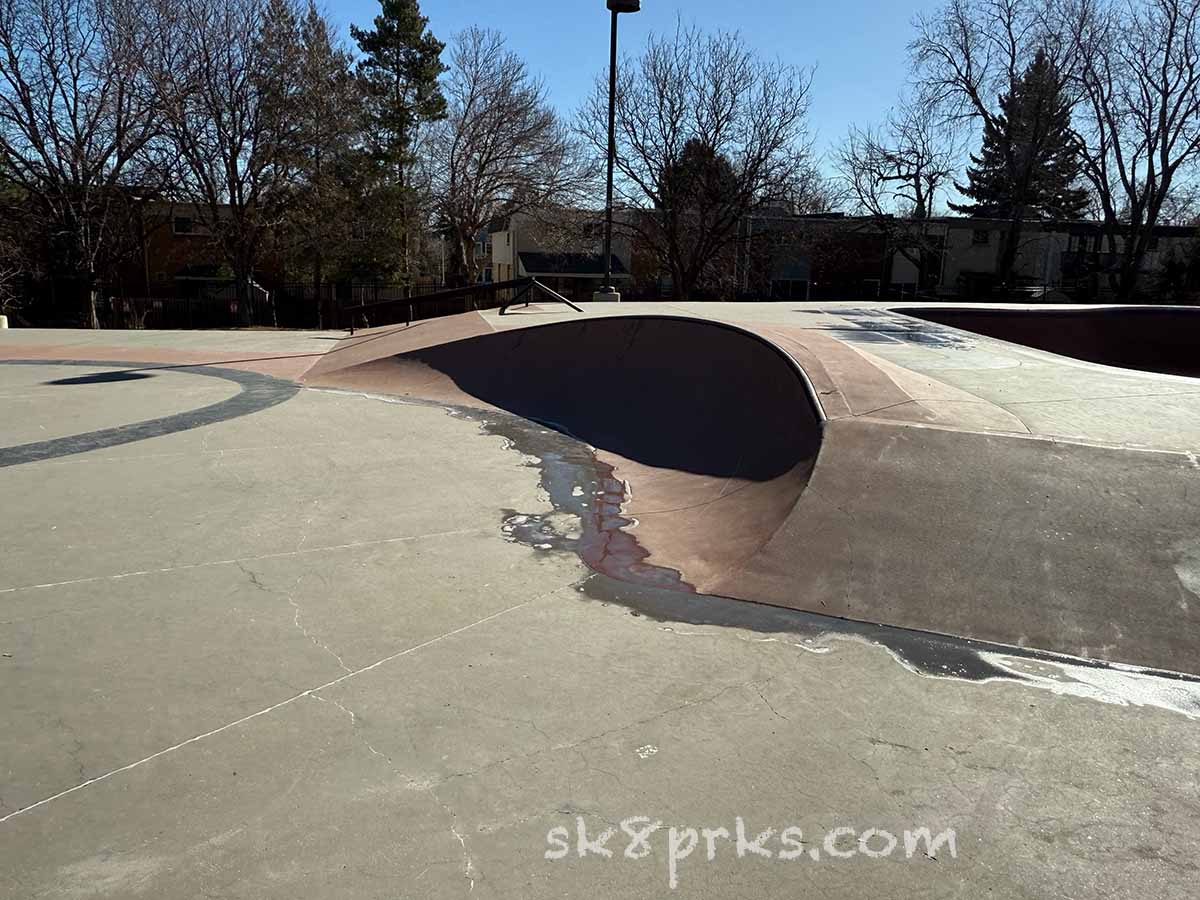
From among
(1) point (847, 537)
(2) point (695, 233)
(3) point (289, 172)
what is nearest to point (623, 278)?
(2) point (695, 233)

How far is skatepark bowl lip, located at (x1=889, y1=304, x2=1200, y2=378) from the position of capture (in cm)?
1355

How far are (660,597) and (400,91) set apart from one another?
3795 cm

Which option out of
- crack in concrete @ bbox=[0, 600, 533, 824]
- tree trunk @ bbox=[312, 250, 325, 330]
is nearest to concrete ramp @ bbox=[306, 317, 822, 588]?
crack in concrete @ bbox=[0, 600, 533, 824]

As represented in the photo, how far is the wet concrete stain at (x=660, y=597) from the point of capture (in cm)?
361

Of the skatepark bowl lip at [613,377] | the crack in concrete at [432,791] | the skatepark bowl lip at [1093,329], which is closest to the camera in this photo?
the crack in concrete at [432,791]

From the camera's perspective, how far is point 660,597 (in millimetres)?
4359

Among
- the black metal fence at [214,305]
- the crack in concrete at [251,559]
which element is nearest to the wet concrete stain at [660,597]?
the crack in concrete at [251,559]

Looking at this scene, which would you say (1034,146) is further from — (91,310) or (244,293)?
(91,310)

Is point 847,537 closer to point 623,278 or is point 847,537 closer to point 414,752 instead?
point 414,752

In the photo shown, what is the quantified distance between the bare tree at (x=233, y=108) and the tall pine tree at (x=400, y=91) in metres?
4.77

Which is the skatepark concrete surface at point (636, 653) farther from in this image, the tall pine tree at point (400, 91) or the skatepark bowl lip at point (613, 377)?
the tall pine tree at point (400, 91)

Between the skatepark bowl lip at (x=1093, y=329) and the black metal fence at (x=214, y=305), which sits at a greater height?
the black metal fence at (x=214, y=305)

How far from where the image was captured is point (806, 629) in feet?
12.9

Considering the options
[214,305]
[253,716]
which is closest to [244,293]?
[214,305]
